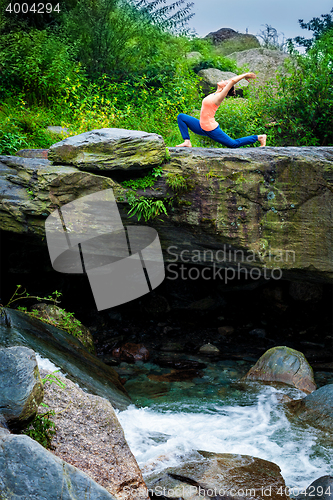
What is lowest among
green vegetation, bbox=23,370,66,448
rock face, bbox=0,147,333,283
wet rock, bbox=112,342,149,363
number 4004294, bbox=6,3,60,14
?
wet rock, bbox=112,342,149,363

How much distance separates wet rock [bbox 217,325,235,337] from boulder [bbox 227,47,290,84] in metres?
7.30

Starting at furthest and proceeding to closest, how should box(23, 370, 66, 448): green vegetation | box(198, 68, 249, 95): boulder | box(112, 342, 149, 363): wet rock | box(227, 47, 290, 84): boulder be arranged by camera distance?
box(227, 47, 290, 84): boulder
box(198, 68, 249, 95): boulder
box(112, 342, 149, 363): wet rock
box(23, 370, 66, 448): green vegetation

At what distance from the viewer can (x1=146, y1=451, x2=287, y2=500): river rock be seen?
334 cm

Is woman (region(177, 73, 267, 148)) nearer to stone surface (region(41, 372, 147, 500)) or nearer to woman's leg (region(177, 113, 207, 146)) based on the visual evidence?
woman's leg (region(177, 113, 207, 146))

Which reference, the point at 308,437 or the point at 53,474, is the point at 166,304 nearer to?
the point at 308,437

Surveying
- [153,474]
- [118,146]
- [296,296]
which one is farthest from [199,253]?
[153,474]

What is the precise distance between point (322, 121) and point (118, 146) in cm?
479

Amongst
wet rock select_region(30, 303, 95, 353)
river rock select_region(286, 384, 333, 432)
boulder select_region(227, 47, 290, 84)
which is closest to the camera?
river rock select_region(286, 384, 333, 432)

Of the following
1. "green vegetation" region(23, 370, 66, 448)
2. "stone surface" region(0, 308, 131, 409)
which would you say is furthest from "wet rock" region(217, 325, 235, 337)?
"green vegetation" region(23, 370, 66, 448)

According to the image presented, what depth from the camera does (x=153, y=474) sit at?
3.64 metres

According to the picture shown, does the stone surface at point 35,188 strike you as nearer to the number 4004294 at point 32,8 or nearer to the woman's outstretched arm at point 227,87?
the woman's outstretched arm at point 227,87

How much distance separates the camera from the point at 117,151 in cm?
579

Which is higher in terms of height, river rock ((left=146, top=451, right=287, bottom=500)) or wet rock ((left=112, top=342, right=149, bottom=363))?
river rock ((left=146, top=451, right=287, bottom=500))

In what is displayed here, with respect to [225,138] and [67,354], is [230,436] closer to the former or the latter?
[67,354]
